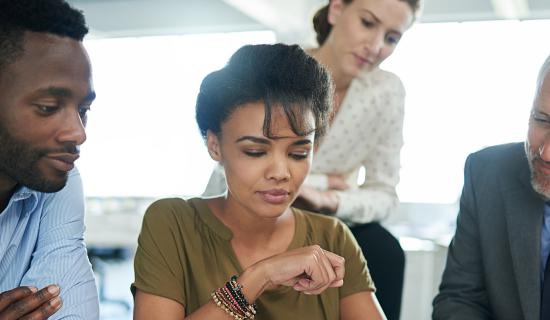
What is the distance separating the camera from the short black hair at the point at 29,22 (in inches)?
59.5

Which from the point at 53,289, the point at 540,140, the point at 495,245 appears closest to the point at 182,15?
the point at 495,245

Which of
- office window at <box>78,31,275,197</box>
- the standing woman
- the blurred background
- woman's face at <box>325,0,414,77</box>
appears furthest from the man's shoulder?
office window at <box>78,31,275,197</box>

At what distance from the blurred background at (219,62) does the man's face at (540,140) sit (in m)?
2.26

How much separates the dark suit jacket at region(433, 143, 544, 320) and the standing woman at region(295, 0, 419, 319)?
208mm

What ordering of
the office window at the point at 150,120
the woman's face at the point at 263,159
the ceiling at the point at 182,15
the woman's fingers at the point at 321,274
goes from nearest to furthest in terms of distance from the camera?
the woman's fingers at the point at 321,274 < the woman's face at the point at 263,159 < the ceiling at the point at 182,15 < the office window at the point at 150,120

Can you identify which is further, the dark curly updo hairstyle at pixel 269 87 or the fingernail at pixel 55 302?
the dark curly updo hairstyle at pixel 269 87

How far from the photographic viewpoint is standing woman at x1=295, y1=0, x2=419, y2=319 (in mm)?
2299

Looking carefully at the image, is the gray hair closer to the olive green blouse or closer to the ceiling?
the olive green blouse

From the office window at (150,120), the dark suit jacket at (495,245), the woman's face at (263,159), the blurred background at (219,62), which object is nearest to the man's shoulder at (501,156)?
the dark suit jacket at (495,245)

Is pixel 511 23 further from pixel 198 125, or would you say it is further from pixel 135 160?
pixel 198 125

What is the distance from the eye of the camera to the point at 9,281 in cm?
170

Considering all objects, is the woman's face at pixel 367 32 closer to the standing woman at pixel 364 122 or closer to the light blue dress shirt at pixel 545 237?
the standing woman at pixel 364 122

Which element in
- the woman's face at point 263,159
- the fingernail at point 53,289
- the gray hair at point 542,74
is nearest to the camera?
the fingernail at point 53,289

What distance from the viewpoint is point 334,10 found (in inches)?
100
